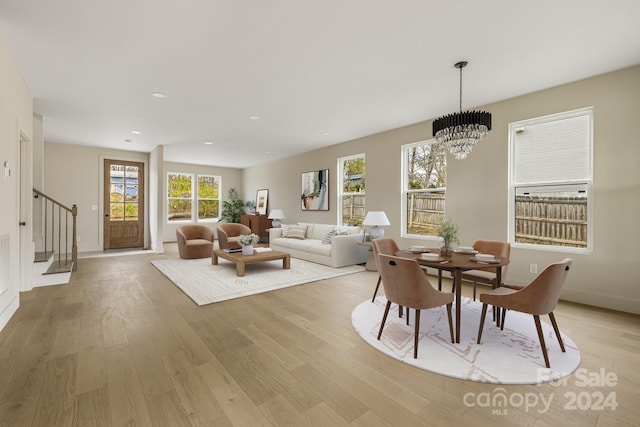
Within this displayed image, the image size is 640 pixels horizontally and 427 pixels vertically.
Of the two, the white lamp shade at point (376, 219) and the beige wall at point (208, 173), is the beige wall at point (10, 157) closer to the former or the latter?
the white lamp shade at point (376, 219)

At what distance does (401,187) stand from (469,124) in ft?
8.58

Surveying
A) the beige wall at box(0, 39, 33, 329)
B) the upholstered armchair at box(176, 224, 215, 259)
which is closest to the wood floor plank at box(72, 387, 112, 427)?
the beige wall at box(0, 39, 33, 329)

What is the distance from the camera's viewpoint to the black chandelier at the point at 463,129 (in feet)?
9.39

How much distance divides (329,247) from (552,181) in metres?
3.66

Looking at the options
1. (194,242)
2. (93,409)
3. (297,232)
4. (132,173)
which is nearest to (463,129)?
(93,409)

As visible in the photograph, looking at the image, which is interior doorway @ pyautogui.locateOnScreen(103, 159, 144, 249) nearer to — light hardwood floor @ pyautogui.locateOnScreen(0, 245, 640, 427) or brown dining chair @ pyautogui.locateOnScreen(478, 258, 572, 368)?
light hardwood floor @ pyautogui.locateOnScreen(0, 245, 640, 427)

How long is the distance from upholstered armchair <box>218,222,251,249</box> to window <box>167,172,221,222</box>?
310cm

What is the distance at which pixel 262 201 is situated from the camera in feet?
31.1

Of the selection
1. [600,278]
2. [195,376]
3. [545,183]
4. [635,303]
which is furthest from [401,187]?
→ [195,376]

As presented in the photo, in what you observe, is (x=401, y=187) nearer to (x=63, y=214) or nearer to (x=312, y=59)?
(x=312, y=59)

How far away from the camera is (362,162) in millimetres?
6348

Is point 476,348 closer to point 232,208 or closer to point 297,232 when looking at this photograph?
point 297,232

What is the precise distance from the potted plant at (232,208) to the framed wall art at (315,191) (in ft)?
10.2

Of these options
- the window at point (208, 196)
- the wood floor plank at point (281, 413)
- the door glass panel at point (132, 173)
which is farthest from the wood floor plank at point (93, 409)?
the window at point (208, 196)
